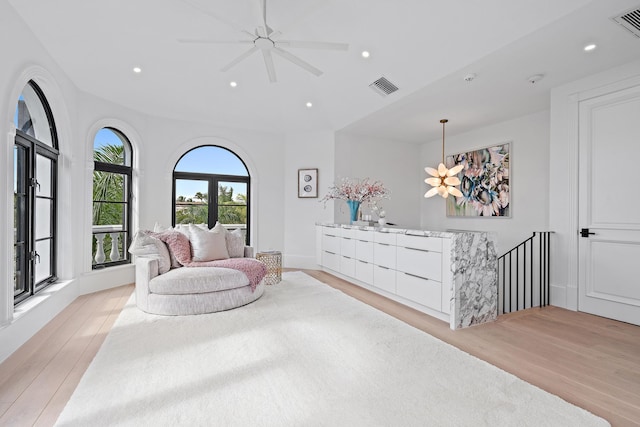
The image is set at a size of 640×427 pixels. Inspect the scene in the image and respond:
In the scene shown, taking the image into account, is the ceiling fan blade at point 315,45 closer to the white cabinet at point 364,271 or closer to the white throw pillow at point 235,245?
the white throw pillow at point 235,245

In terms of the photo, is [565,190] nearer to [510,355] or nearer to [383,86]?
[510,355]

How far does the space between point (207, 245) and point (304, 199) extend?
8.24ft

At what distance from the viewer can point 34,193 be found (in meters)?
3.17

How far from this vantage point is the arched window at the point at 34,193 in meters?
2.92

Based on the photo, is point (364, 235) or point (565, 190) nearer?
point (565, 190)

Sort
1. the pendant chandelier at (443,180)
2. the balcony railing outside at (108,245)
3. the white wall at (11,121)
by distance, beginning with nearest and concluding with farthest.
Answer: the white wall at (11,121) → the balcony railing outside at (108,245) → the pendant chandelier at (443,180)

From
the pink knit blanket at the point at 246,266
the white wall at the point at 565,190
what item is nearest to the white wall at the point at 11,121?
the pink knit blanket at the point at 246,266

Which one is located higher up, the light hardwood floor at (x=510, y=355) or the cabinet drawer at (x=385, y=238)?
the cabinet drawer at (x=385, y=238)

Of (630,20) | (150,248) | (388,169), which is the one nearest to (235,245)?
(150,248)

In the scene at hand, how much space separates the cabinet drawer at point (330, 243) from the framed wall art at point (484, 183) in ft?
8.22

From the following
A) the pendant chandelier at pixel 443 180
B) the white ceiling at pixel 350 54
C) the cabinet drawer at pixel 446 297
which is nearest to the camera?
the white ceiling at pixel 350 54

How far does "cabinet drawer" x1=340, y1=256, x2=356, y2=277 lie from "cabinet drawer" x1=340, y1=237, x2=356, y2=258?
8 cm

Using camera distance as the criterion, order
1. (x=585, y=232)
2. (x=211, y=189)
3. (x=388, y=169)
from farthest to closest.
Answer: (x=388, y=169), (x=211, y=189), (x=585, y=232)

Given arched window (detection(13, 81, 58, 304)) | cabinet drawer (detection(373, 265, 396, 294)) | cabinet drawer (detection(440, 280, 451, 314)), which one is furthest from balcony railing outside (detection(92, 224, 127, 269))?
cabinet drawer (detection(440, 280, 451, 314))
